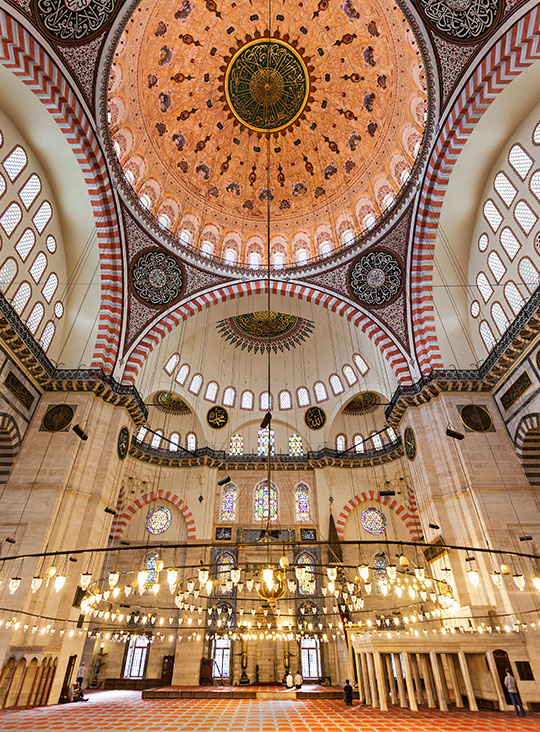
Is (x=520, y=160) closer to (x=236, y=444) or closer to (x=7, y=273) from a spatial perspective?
(x=7, y=273)

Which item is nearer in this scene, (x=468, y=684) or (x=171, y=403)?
(x=468, y=684)

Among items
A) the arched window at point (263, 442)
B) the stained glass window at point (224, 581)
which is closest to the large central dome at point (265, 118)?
the arched window at point (263, 442)

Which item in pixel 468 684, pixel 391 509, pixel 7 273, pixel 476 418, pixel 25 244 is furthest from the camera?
pixel 391 509

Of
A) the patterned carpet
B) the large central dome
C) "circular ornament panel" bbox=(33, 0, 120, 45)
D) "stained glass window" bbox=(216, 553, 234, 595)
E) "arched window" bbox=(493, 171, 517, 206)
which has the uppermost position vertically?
the large central dome

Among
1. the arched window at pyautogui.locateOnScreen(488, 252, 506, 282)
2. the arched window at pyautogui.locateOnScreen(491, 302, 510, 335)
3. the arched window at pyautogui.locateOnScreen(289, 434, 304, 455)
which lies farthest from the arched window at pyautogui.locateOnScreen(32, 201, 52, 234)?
the arched window at pyautogui.locateOnScreen(491, 302, 510, 335)

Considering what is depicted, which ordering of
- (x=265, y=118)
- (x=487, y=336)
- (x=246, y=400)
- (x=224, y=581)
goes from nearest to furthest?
(x=487, y=336) < (x=265, y=118) < (x=224, y=581) < (x=246, y=400)

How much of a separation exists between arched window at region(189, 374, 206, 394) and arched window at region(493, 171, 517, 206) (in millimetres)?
13337

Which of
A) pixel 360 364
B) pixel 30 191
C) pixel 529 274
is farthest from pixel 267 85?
pixel 529 274

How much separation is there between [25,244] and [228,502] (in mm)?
12621

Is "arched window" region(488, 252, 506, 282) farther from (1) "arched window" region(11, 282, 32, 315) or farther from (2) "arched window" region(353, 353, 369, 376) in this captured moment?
(1) "arched window" region(11, 282, 32, 315)

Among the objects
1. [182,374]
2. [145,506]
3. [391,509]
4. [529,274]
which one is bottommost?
[391,509]

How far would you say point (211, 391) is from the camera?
63.4 ft

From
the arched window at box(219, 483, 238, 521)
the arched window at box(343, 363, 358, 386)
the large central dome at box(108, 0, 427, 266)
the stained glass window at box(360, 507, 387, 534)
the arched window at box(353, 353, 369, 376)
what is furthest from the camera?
the arched window at box(343, 363, 358, 386)

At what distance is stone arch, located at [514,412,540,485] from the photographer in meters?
10.5
